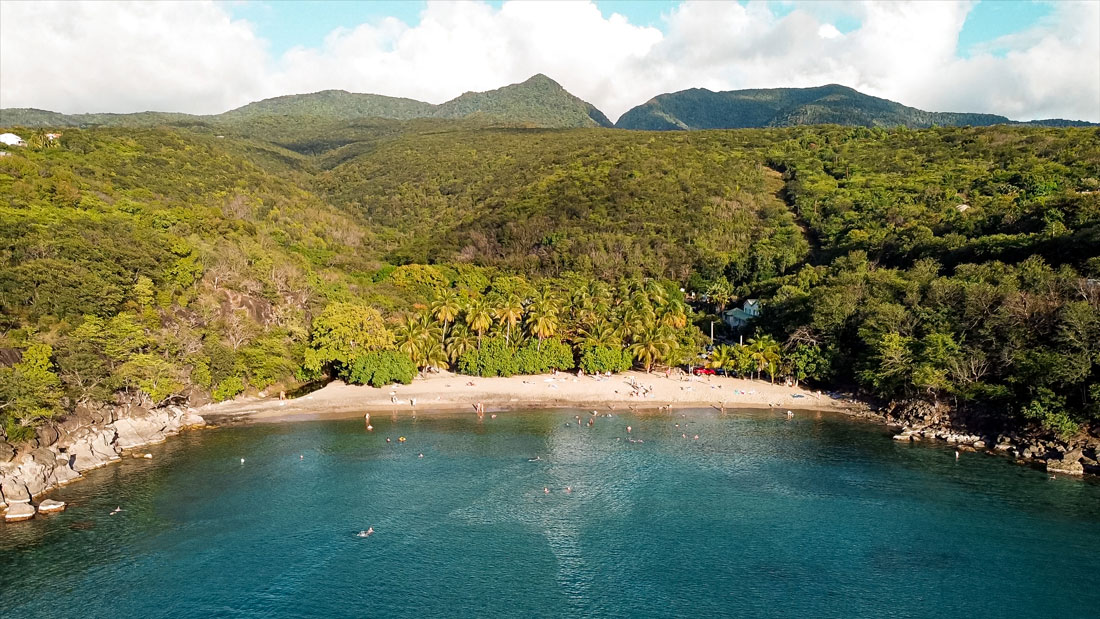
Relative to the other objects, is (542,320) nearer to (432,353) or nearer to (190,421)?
(432,353)

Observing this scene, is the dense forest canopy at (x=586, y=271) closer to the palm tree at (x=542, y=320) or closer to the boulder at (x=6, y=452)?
the palm tree at (x=542, y=320)

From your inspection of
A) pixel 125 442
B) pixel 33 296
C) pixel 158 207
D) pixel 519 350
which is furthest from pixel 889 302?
pixel 158 207

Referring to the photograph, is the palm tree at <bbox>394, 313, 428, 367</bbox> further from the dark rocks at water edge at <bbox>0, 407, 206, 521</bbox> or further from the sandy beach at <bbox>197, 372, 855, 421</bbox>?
the dark rocks at water edge at <bbox>0, 407, 206, 521</bbox>

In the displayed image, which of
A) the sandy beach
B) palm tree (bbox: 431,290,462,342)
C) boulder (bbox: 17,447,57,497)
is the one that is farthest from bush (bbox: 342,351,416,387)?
boulder (bbox: 17,447,57,497)

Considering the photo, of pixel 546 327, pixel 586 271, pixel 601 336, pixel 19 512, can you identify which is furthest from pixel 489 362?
pixel 19 512

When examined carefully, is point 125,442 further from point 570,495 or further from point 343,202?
point 343,202

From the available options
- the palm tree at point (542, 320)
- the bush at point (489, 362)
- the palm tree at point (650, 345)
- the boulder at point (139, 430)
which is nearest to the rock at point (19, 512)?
the boulder at point (139, 430)
